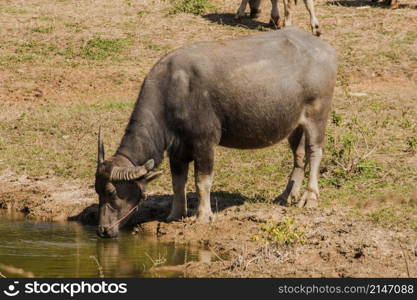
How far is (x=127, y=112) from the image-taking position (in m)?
16.0

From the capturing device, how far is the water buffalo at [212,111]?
10.3 meters

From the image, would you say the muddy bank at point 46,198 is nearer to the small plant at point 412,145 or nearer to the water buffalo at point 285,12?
the small plant at point 412,145

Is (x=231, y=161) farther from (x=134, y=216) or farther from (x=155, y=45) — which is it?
(x=155, y=45)

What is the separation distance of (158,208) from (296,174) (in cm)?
180

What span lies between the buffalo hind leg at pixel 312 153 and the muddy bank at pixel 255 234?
263 millimetres

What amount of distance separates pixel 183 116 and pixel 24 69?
28.9ft

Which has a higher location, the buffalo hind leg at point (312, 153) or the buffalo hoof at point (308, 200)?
the buffalo hind leg at point (312, 153)

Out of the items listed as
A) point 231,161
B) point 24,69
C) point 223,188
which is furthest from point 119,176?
point 24,69

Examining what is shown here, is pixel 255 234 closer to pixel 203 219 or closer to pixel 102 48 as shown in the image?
pixel 203 219

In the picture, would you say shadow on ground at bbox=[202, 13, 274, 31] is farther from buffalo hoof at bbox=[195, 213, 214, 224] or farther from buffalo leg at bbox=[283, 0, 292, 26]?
buffalo hoof at bbox=[195, 213, 214, 224]

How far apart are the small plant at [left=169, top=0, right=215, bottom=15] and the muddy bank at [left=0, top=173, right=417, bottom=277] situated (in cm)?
964

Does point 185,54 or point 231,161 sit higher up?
point 185,54

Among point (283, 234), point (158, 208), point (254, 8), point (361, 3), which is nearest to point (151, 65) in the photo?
point (254, 8)

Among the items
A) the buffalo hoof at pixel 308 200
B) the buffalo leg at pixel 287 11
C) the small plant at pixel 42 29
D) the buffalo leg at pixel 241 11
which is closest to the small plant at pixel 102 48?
the small plant at pixel 42 29
